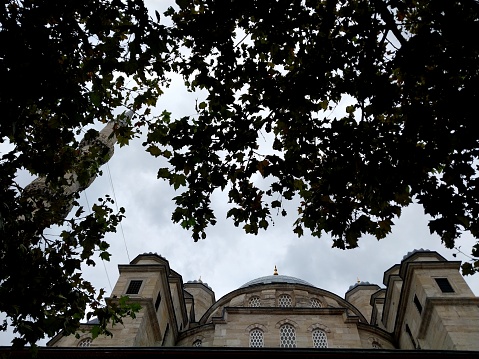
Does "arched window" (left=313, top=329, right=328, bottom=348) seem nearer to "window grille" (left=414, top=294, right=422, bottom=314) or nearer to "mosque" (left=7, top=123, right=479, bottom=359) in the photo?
"mosque" (left=7, top=123, right=479, bottom=359)

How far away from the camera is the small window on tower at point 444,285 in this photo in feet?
54.1

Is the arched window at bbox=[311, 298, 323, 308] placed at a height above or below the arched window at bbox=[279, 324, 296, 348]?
above

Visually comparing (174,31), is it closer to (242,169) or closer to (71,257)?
(242,169)

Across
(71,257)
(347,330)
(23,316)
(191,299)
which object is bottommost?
Answer: (23,316)

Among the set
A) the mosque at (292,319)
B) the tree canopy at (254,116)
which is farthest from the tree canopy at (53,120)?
the mosque at (292,319)

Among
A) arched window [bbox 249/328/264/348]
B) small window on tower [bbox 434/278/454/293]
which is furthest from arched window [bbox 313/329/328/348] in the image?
small window on tower [bbox 434/278/454/293]

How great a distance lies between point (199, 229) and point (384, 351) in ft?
24.6

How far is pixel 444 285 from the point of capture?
1673 centimetres

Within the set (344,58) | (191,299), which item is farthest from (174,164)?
(191,299)

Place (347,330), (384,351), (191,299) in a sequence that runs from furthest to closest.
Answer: (191,299), (347,330), (384,351)

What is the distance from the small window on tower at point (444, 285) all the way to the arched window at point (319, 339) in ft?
16.4

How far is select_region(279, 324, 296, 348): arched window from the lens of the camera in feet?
56.1

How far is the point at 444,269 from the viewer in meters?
17.4

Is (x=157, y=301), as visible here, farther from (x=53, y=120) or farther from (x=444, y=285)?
(x=53, y=120)
